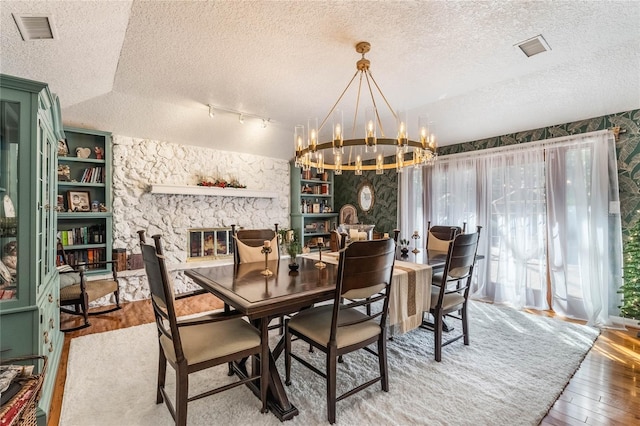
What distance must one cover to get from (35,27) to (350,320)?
2784mm

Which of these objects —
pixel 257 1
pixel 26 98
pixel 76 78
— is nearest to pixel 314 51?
pixel 257 1

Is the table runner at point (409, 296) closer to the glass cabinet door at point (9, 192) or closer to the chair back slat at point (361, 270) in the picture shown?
the chair back slat at point (361, 270)

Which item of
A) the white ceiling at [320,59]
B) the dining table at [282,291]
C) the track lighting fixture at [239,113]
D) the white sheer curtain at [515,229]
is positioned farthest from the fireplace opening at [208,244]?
the white sheer curtain at [515,229]

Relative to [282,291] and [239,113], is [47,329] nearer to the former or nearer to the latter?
[282,291]

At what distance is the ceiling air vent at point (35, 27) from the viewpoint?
1831 mm

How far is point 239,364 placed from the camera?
223 centimetres

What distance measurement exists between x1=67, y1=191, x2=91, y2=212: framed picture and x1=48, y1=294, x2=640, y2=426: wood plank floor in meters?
1.38

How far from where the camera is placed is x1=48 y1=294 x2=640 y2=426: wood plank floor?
6.05 ft

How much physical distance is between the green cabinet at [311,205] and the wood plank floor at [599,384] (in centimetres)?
317

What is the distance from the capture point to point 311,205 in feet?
20.4

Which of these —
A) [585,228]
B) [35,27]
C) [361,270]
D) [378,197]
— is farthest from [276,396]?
[378,197]

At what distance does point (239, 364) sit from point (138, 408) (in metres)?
0.65

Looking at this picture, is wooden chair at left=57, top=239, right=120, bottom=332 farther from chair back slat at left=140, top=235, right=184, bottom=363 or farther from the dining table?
chair back slat at left=140, top=235, right=184, bottom=363

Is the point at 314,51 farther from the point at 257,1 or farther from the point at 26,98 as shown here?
the point at 26,98
